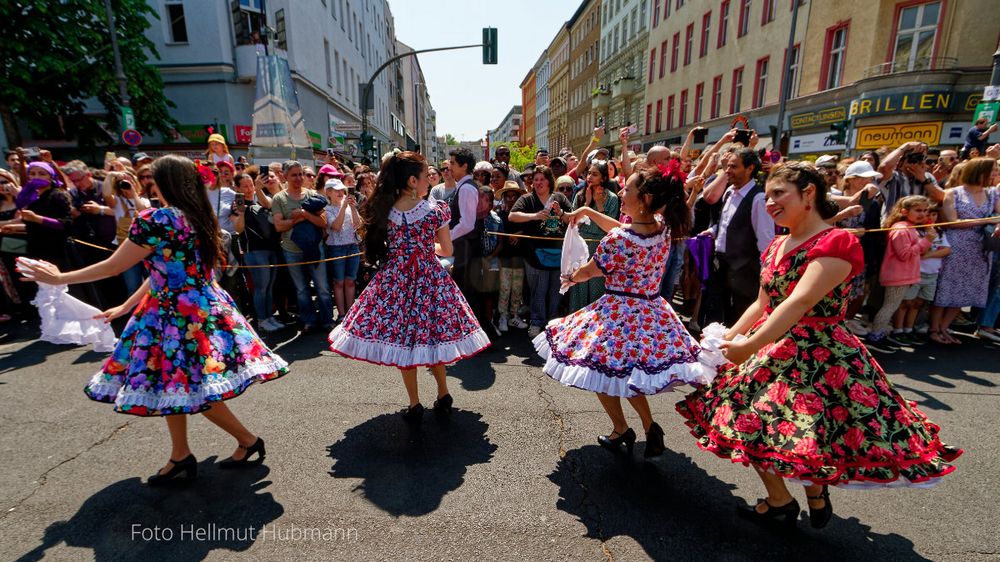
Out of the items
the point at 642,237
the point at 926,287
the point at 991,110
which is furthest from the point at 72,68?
the point at 991,110

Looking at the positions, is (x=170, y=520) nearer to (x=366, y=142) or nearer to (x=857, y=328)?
(x=857, y=328)

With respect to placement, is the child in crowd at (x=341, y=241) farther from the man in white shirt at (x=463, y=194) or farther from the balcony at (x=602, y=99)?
the balcony at (x=602, y=99)

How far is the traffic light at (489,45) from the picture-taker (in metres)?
15.0

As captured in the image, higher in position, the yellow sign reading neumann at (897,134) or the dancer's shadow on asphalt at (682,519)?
the yellow sign reading neumann at (897,134)

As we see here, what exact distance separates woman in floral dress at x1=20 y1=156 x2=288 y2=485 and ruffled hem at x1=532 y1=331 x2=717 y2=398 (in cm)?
195

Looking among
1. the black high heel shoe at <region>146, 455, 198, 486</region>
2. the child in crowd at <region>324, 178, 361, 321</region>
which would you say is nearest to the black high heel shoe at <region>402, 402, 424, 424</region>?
the black high heel shoe at <region>146, 455, 198, 486</region>

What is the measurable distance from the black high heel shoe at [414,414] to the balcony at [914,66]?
19596 millimetres

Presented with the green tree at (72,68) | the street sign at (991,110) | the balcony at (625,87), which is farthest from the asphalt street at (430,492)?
the balcony at (625,87)

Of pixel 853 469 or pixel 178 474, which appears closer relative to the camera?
pixel 853 469

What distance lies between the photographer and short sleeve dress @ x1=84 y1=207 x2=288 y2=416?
266 cm

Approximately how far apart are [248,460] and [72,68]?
58.9 feet

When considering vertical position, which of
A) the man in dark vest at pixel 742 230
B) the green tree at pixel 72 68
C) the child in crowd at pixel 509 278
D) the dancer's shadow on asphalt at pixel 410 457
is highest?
the green tree at pixel 72 68

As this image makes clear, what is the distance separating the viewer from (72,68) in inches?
564

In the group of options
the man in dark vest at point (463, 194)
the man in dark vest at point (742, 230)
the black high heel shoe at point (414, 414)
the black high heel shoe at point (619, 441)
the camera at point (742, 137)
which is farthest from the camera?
the camera at point (742, 137)
